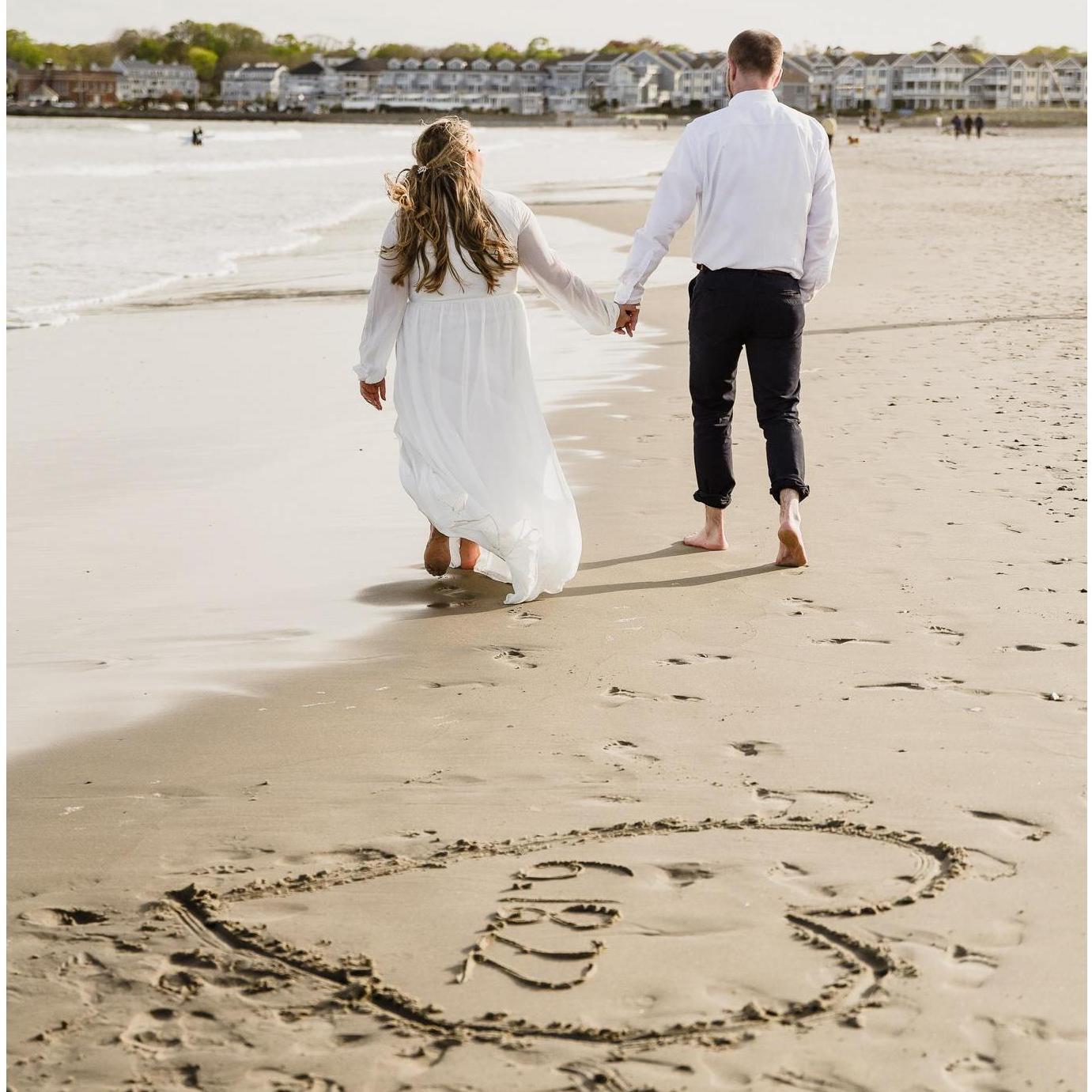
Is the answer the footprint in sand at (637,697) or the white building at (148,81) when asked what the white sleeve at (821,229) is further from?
the white building at (148,81)

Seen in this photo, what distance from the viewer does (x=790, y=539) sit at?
195 inches

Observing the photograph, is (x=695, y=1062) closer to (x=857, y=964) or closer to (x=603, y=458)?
(x=857, y=964)

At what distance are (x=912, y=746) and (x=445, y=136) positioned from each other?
105 inches

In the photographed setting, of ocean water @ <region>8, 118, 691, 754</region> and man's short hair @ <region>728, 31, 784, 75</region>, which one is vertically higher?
man's short hair @ <region>728, 31, 784, 75</region>

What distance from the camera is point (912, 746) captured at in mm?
3406

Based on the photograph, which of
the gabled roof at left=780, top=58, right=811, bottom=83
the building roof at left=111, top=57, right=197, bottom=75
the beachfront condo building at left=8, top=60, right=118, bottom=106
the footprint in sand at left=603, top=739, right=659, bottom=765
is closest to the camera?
the footprint in sand at left=603, top=739, right=659, bottom=765

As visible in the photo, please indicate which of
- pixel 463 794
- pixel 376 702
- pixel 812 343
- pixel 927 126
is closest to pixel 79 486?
pixel 376 702

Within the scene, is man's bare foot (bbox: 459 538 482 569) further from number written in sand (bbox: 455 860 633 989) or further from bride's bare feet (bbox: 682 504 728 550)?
number written in sand (bbox: 455 860 633 989)

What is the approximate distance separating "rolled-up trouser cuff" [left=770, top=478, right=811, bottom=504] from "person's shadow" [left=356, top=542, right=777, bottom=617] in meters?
0.28

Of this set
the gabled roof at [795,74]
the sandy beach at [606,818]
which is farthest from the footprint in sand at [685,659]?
the gabled roof at [795,74]

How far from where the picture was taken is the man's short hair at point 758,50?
16.5 ft

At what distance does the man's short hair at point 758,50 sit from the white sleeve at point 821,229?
36 cm

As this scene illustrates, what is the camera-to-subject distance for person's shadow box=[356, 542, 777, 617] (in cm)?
474

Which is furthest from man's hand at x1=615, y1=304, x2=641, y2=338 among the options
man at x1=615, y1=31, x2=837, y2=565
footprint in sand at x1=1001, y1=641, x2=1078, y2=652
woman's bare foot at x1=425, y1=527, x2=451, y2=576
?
footprint in sand at x1=1001, y1=641, x2=1078, y2=652
